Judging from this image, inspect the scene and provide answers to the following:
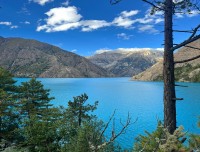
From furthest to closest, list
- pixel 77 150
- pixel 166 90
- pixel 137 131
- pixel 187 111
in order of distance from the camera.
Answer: pixel 187 111 → pixel 137 131 → pixel 77 150 → pixel 166 90

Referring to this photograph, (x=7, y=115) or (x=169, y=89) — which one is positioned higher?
(x=169, y=89)

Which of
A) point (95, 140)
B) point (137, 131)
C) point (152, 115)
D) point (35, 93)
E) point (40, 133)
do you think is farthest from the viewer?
point (152, 115)

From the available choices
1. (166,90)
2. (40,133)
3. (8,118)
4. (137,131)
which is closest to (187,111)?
(137,131)

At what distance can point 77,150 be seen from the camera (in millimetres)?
15758

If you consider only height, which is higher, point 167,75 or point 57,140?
point 167,75

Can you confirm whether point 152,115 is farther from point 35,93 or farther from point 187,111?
point 35,93

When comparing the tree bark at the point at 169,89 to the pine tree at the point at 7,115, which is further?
the pine tree at the point at 7,115

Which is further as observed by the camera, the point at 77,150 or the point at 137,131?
the point at 137,131

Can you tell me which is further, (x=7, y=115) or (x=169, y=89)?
(x=7, y=115)

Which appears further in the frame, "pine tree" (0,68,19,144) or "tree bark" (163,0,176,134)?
"pine tree" (0,68,19,144)

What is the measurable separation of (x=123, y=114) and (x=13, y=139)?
56.9 meters

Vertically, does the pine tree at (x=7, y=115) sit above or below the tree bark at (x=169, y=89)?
below

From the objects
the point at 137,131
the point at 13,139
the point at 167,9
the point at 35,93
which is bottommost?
the point at 137,131

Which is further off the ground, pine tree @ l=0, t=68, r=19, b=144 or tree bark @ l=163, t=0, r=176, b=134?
tree bark @ l=163, t=0, r=176, b=134
